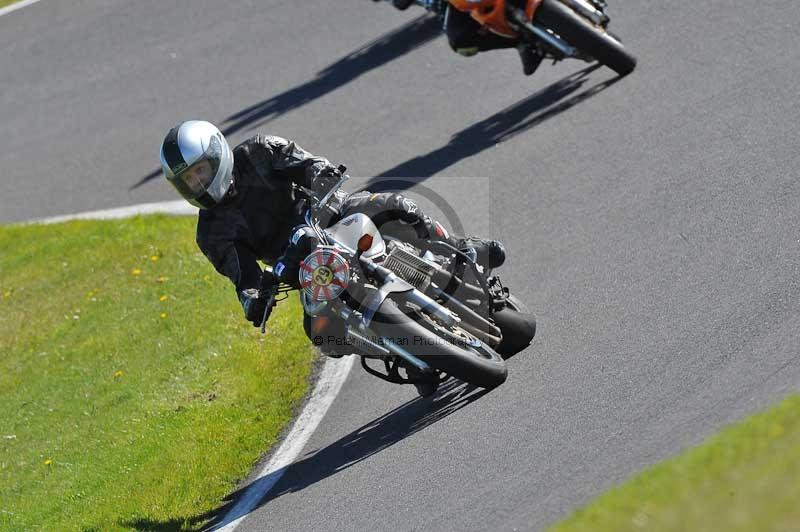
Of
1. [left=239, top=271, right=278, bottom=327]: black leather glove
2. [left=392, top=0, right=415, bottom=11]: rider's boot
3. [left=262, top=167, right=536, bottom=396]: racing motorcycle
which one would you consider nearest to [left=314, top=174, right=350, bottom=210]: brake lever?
[left=262, top=167, right=536, bottom=396]: racing motorcycle

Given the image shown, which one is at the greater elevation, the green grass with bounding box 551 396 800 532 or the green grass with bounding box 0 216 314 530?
the green grass with bounding box 551 396 800 532

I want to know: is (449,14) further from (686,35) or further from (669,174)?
(669,174)

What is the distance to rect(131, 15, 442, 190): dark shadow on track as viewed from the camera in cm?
1440

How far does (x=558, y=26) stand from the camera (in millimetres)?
10750

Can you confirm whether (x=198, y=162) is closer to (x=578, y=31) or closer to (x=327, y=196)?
(x=327, y=196)

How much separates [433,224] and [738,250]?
2028mm

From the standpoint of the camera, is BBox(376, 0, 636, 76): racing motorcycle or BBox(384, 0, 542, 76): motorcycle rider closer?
BBox(376, 0, 636, 76): racing motorcycle

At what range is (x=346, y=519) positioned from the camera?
6461 mm

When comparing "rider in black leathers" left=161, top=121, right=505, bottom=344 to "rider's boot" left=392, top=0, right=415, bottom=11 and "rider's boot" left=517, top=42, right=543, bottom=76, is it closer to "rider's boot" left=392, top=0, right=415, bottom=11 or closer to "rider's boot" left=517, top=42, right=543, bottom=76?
"rider's boot" left=517, top=42, right=543, bottom=76

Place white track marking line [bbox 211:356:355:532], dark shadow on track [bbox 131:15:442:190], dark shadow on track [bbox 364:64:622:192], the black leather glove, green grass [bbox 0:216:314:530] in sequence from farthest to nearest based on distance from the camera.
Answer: dark shadow on track [bbox 131:15:442:190], dark shadow on track [bbox 364:64:622:192], green grass [bbox 0:216:314:530], white track marking line [bbox 211:356:355:532], the black leather glove

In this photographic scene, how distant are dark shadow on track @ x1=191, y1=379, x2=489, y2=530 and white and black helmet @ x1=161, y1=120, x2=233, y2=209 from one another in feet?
5.73

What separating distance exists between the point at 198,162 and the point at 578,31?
4664mm

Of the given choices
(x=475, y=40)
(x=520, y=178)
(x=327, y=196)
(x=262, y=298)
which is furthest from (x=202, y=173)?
(x=475, y=40)

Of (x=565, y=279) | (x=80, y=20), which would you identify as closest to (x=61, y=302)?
(x=565, y=279)
